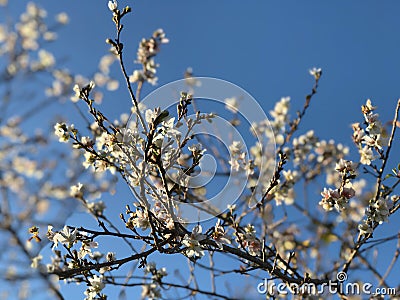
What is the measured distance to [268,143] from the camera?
→ 3955 mm

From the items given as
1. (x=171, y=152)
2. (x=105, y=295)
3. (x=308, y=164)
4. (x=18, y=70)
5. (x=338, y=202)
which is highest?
(x=18, y=70)

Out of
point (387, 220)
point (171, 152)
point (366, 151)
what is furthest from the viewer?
point (366, 151)

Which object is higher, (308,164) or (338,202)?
(308,164)

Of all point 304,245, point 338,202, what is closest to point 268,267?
point 338,202

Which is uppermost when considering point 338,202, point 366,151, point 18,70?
point 18,70

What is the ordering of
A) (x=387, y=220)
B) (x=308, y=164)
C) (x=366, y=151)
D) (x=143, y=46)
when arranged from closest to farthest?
(x=387, y=220) < (x=366, y=151) < (x=143, y=46) < (x=308, y=164)

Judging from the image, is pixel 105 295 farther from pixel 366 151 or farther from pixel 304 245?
pixel 304 245

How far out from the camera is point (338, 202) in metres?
2.08

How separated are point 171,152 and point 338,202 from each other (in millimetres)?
1039

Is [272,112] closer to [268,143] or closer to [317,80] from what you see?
[268,143]

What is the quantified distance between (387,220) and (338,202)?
27 cm

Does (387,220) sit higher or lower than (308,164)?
lower

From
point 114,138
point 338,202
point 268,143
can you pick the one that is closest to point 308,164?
point 268,143

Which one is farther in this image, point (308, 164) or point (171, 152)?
point (308, 164)
